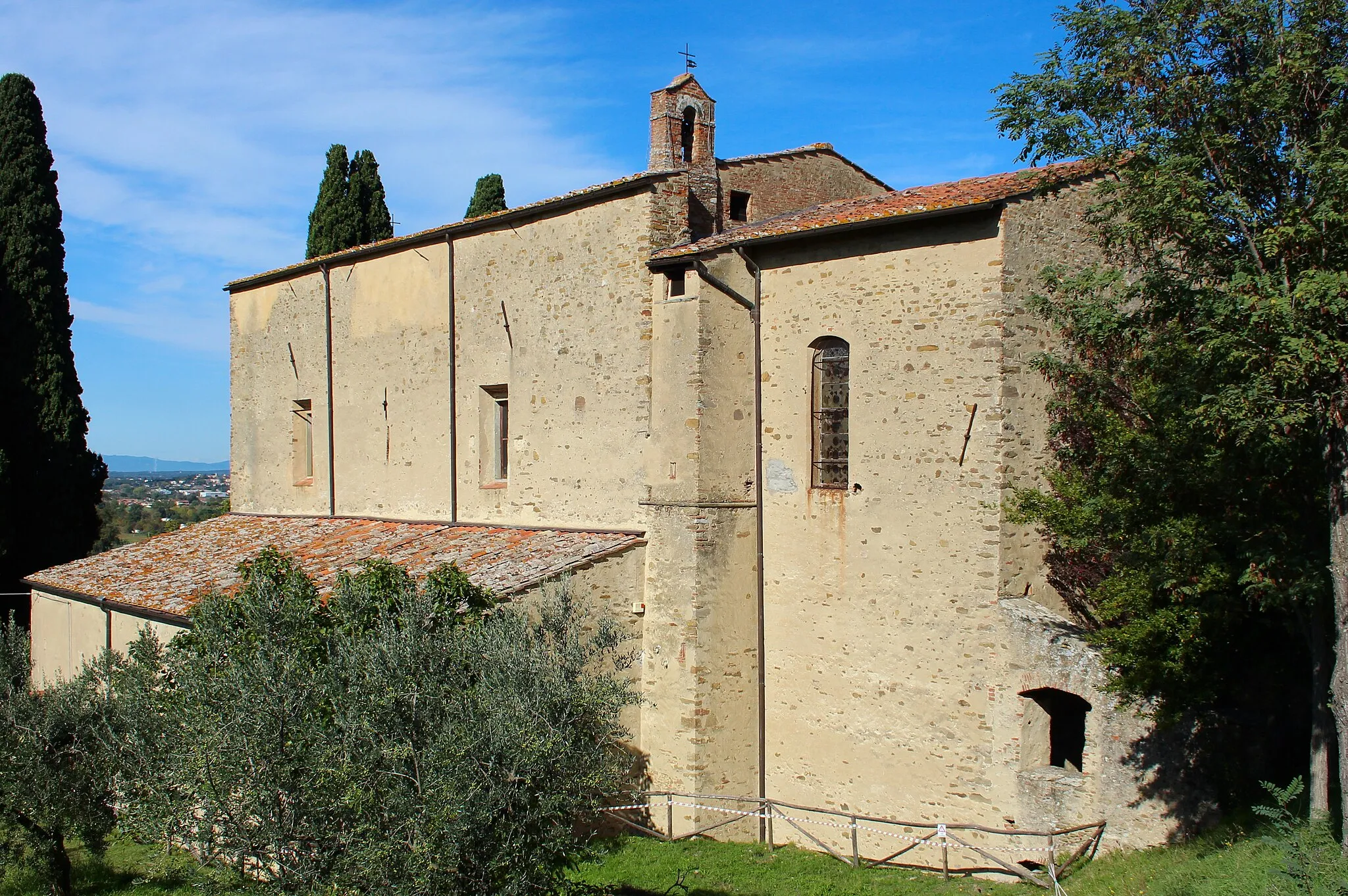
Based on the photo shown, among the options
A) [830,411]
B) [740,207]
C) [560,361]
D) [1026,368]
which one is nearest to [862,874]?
[830,411]

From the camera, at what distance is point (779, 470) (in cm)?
1437

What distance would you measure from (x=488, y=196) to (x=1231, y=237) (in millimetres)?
22224

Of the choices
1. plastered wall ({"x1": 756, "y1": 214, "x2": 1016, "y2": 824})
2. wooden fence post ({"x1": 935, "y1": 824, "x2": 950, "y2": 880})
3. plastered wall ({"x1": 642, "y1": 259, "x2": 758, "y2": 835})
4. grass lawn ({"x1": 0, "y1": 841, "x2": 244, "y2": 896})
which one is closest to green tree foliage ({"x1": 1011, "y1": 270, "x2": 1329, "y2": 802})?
plastered wall ({"x1": 756, "y1": 214, "x2": 1016, "y2": 824})

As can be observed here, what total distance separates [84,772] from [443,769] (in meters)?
7.60

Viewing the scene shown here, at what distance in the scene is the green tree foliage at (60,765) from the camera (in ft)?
39.9

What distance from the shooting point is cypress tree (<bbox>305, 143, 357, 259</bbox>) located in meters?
28.4

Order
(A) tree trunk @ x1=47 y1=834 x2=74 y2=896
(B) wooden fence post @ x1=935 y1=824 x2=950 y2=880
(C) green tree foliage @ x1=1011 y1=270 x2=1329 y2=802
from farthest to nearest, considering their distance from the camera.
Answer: (A) tree trunk @ x1=47 y1=834 x2=74 y2=896 < (B) wooden fence post @ x1=935 y1=824 x2=950 y2=880 < (C) green tree foliage @ x1=1011 y1=270 x2=1329 y2=802

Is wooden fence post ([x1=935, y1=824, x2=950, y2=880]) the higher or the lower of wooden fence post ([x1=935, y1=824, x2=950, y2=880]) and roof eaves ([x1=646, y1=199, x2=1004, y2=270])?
the lower

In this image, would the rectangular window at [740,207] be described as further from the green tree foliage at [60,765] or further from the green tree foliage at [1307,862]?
the green tree foliage at [1307,862]

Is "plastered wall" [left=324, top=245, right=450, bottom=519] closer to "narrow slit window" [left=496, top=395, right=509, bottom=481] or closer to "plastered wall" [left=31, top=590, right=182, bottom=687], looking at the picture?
"narrow slit window" [left=496, top=395, right=509, bottom=481]

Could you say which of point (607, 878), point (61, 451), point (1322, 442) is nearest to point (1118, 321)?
point (1322, 442)

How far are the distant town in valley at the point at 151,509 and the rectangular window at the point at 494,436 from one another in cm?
1291

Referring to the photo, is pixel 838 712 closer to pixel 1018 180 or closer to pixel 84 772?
pixel 1018 180

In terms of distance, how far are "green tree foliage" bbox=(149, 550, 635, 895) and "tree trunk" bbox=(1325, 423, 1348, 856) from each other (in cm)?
568
